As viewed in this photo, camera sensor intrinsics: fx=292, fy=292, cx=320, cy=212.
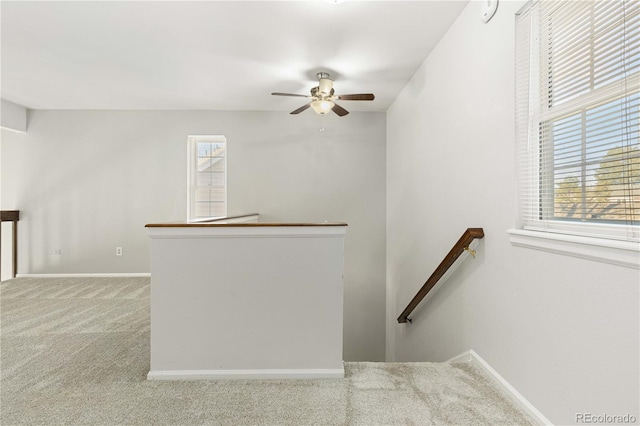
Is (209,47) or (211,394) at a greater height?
(209,47)

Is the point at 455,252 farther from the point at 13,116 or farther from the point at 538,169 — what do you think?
the point at 13,116

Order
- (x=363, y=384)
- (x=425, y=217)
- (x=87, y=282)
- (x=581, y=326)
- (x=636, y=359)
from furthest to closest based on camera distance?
(x=87, y=282), (x=425, y=217), (x=363, y=384), (x=581, y=326), (x=636, y=359)

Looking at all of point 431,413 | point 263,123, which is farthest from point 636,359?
point 263,123

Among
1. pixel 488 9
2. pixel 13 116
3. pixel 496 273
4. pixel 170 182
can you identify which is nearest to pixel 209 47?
pixel 488 9

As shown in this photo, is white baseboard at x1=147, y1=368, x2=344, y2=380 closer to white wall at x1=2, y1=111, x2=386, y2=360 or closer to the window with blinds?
the window with blinds

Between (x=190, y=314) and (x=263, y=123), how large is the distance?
3548 mm

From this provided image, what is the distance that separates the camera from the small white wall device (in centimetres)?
180

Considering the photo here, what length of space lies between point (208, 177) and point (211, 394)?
3.71 meters

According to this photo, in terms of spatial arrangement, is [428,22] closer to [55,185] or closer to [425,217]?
[425,217]

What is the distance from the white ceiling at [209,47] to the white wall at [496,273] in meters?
0.47

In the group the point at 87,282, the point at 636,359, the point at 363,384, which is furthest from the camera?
the point at 87,282

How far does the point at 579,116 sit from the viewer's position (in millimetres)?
1321

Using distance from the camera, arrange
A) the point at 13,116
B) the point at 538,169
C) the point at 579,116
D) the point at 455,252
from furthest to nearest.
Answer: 1. the point at 13,116
2. the point at 455,252
3. the point at 538,169
4. the point at 579,116

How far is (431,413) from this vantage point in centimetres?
148
